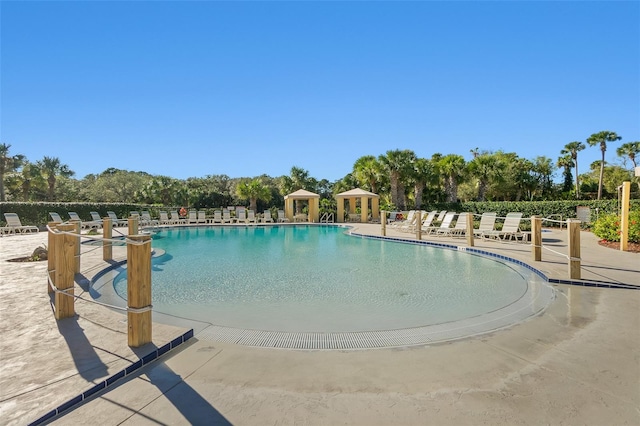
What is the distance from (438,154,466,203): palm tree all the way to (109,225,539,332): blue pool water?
658 inches

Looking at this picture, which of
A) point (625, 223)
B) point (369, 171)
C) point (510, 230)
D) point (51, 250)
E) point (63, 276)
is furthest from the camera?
point (369, 171)

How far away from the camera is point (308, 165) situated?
102 ft

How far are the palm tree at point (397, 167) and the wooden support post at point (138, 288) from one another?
22842 mm

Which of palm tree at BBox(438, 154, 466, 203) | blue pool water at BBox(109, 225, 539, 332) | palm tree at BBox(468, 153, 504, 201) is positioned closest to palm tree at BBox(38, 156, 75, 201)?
blue pool water at BBox(109, 225, 539, 332)

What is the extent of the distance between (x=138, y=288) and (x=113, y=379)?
770 mm

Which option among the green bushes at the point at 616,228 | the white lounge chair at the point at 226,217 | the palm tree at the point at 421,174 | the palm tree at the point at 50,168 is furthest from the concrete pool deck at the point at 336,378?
the palm tree at the point at 50,168

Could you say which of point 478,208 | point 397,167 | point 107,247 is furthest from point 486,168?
point 107,247

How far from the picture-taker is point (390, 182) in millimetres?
25578

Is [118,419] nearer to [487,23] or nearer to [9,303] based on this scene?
[9,303]

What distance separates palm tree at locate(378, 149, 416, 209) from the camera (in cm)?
2448

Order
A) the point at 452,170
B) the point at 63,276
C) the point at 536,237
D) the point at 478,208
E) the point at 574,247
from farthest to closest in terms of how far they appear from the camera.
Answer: the point at 452,170 < the point at 478,208 < the point at 536,237 < the point at 574,247 < the point at 63,276

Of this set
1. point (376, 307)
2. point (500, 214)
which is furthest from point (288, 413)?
point (500, 214)

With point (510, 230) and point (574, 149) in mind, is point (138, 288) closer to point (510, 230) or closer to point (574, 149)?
point (510, 230)

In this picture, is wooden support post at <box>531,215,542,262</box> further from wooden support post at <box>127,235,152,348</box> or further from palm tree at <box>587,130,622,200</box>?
palm tree at <box>587,130,622,200</box>
